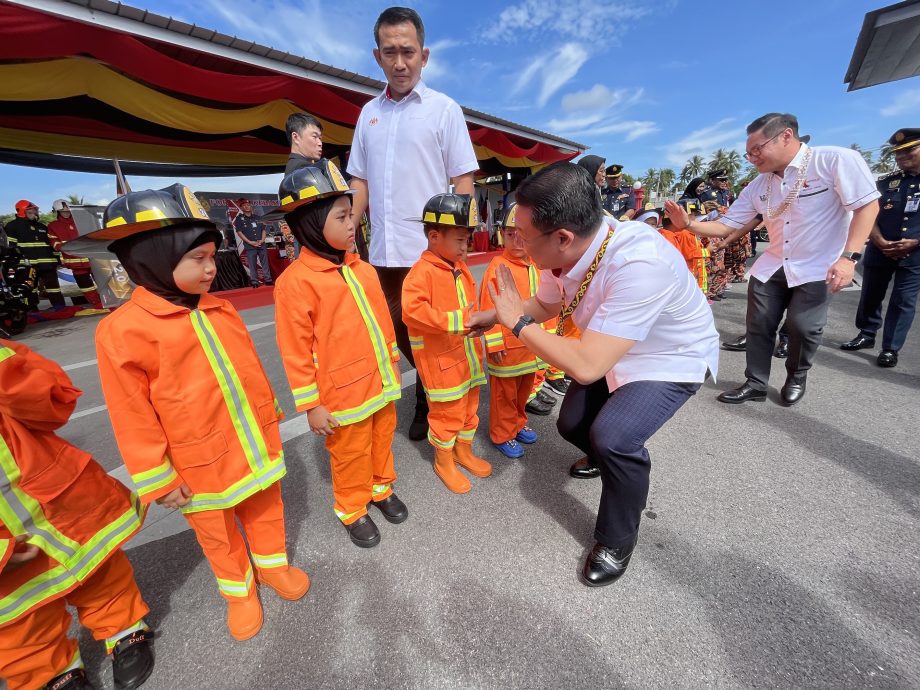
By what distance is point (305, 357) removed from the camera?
172 cm

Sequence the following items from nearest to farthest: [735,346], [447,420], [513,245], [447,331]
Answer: [447,331], [447,420], [513,245], [735,346]

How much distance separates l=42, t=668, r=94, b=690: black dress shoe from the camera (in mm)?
1326

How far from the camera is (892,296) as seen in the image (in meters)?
3.73

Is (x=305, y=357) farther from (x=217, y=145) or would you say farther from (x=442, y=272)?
(x=217, y=145)

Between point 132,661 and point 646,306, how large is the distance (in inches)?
90.1

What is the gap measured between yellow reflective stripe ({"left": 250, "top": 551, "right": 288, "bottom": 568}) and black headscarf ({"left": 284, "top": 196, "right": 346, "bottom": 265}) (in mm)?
1308

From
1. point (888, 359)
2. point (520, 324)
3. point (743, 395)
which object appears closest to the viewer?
point (520, 324)

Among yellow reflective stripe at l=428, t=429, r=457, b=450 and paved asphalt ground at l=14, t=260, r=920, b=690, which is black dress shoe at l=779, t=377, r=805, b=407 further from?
yellow reflective stripe at l=428, t=429, r=457, b=450

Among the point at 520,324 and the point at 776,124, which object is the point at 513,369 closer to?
the point at 520,324

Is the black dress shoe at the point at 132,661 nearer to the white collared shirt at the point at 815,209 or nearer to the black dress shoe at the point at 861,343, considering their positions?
the white collared shirt at the point at 815,209

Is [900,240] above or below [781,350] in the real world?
above

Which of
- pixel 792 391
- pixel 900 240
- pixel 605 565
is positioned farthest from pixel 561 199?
pixel 900 240

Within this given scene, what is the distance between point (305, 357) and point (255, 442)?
1.30ft

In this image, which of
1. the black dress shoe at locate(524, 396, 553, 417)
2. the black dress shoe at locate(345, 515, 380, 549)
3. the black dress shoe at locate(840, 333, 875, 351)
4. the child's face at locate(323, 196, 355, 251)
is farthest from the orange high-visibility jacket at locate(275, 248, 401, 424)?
the black dress shoe at locate(840, 333, 875, 351)
